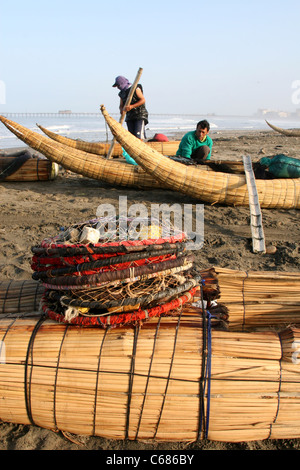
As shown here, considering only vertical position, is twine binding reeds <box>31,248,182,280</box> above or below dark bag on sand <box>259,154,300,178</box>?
below

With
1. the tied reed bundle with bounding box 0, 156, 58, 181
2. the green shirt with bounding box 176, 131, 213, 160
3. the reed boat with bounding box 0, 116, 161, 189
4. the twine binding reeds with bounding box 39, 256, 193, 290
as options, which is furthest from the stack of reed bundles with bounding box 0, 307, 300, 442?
the tied reed bundle with bounding box 0, 156, 58, 181

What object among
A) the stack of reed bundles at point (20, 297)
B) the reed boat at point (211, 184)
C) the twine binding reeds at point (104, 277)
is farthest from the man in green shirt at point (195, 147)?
the twine binding reeds at point (104, 277)

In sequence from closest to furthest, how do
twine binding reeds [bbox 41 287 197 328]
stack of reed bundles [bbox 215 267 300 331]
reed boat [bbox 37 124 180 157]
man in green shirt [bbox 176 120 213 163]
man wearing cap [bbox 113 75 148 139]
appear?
twine binding reeds [bbox 41 287 197 328] → stack of reed bundles [bbox 215 267 300 331] → man in green shirt [bbox 176 120 213 163] → man wearing cap [bbox 113 75 148 139] → reed boat [bbox 37 124 180 157]

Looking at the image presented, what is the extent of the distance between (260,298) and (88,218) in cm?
308

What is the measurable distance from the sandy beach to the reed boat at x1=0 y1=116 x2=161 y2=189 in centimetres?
19

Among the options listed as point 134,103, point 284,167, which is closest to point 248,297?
point 284,167

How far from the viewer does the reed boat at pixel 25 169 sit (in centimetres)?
683

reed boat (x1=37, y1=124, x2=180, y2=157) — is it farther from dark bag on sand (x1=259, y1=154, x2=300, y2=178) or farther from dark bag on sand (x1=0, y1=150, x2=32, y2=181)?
dark bag on sand (x1=259, y1=154, x2=300, y2=178)

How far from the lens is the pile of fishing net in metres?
1.86

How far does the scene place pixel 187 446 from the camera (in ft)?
6.01

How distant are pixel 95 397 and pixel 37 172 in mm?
5707

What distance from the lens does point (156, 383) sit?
1.80 meters

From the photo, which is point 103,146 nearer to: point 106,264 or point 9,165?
point 9,165
